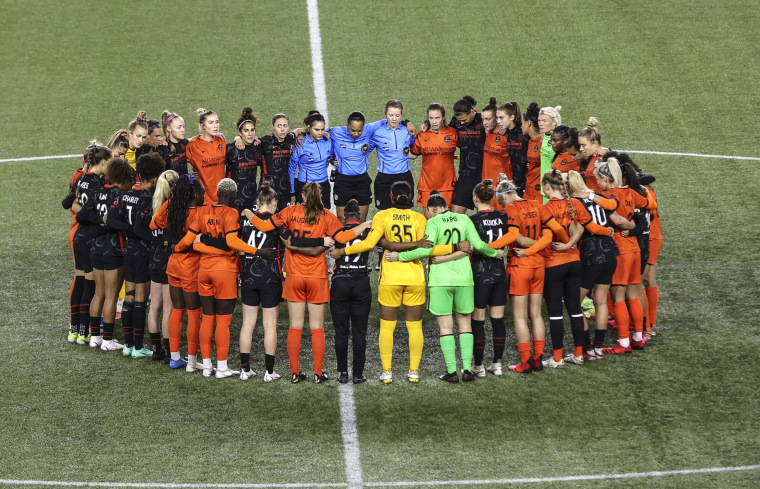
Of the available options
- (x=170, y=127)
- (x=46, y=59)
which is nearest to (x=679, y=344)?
(x=170, y=127)

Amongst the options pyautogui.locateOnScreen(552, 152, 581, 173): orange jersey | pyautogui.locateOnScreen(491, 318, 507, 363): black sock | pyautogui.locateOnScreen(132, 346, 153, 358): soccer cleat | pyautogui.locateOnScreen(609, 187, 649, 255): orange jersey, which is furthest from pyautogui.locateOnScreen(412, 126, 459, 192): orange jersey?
pyautogui.locateOnScreen(132, 346, 153, 358): soccer cleat

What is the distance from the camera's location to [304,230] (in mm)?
11016

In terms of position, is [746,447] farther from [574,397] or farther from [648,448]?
[574,397]

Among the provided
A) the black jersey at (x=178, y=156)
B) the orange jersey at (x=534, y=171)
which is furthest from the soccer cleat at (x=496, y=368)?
the black jersey at (x=178, y=156)

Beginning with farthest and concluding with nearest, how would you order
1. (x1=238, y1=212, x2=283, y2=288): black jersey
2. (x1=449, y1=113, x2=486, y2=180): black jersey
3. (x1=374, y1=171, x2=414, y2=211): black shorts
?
(x1=374, y1=171, x2=414, y2=211): black shorts
(x1=449, y1=113, x2=486, y2=180): black jersey
(x1=238, y1=212, x2=283, y2=288): black jersey

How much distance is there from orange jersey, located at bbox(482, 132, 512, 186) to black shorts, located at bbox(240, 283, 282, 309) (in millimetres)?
4563

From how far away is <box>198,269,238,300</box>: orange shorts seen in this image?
1115cm

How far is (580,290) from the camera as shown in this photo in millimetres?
11656

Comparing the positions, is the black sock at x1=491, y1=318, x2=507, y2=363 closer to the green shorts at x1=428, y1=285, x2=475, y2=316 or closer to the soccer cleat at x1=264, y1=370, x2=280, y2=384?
the green shorts at x1=428, y1=285, x2=475, y2=316

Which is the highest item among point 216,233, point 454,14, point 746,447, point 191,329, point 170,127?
point 454,14

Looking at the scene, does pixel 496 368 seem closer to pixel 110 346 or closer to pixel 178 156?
pixel 110 346

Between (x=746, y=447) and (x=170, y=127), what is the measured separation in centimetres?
834

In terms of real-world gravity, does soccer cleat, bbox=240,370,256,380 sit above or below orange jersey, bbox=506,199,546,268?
below

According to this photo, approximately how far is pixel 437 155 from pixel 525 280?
384cm
